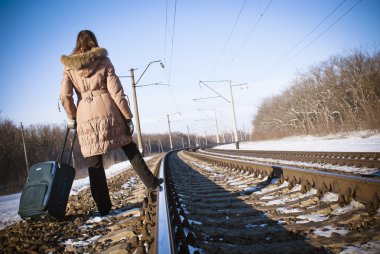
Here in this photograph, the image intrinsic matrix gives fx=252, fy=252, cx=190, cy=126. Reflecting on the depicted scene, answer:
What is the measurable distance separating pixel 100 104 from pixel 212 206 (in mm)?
2085

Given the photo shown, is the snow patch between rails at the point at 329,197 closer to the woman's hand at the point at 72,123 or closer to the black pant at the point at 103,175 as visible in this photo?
the black pant at the point at 103,175

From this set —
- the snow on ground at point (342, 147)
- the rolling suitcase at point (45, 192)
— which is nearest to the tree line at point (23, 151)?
the snow on ground at point (342, 147)

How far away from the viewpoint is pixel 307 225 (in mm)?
2410

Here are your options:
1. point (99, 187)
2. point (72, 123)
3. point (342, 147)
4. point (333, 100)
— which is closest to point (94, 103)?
point (72, 123)

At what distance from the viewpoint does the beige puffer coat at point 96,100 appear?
3.12 metres

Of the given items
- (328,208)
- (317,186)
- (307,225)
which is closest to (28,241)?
(307,225)

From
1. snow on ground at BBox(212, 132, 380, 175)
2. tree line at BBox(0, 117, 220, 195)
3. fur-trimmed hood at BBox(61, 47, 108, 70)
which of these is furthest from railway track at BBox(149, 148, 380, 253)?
tree line at BBox(0, 117, 220, 195)

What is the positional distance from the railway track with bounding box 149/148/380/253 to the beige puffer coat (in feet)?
3.45

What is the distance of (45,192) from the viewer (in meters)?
3.22

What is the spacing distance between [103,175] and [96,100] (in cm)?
101

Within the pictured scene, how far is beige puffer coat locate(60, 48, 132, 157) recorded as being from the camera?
123 inches

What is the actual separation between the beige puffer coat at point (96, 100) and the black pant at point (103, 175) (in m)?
0.19

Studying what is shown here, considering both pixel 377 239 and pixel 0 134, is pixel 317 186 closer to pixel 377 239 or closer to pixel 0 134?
pixel 377 239

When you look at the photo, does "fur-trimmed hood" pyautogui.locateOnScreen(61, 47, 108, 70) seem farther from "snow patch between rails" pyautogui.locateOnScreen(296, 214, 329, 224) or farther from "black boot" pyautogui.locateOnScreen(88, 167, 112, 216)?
"snow patch between rails" pyautogui.locateOnScreen(296, 214, 329, 224)
